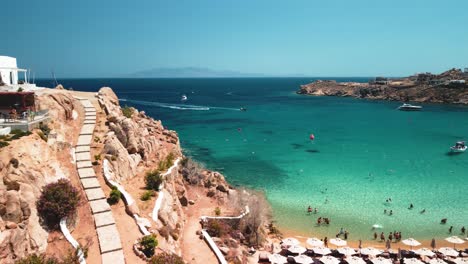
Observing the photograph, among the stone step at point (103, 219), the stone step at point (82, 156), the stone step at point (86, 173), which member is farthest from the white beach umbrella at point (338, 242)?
the stone step at point (82, 156)

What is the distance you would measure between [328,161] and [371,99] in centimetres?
13306

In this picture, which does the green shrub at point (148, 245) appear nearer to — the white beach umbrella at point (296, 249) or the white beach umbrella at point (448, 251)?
the white beach umbrella at point (296, 249)

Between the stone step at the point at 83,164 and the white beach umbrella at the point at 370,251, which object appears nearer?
the stone step at the point at 83,164

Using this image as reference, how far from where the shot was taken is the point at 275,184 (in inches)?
1898

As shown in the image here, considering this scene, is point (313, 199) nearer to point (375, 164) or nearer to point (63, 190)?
point (375, 164)

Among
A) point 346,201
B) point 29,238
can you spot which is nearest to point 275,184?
point 346,201

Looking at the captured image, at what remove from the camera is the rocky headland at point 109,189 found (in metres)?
20.5

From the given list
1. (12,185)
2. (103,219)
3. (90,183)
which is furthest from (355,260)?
(12,185)

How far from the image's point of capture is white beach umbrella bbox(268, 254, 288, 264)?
28.1m

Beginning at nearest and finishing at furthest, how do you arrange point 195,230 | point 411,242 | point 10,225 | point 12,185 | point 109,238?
point 10,225 → point 12,185 → point 109,238 → point 195,230 → point 411,242

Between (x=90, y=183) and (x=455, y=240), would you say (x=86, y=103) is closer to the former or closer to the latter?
(x=90, y=183)

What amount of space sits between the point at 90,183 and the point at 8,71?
18.2 metres

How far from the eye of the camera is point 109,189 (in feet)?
88.3

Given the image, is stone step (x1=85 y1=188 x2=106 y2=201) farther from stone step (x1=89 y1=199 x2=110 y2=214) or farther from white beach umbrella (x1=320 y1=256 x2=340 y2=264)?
white beach umbrella (x1=320 y1=256 x2=340 y2=264)
